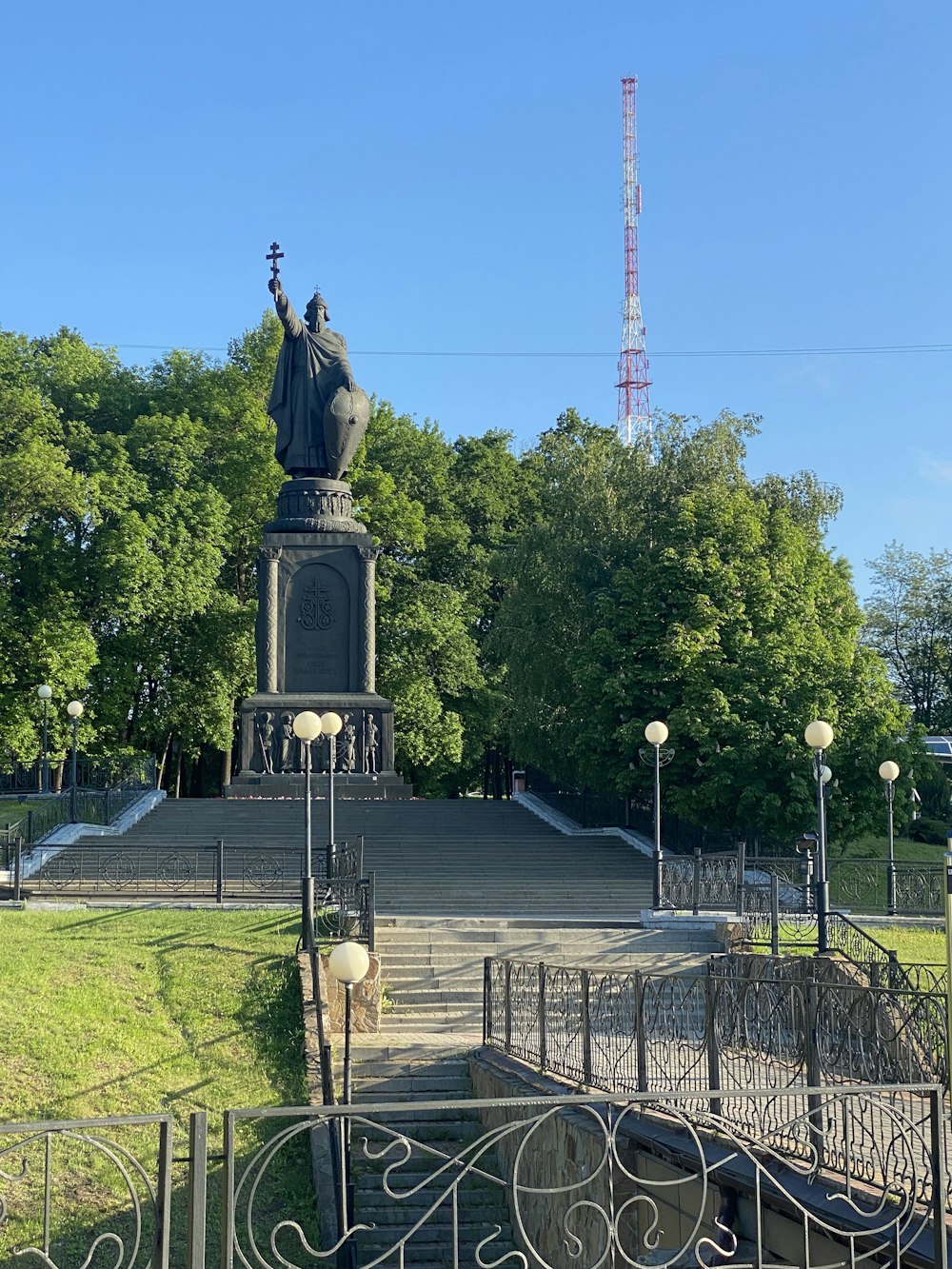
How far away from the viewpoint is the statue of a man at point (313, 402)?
33.8m

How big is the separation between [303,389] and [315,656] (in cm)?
642

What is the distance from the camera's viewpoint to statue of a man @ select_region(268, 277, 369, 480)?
111 ft

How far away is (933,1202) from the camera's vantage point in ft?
21.1

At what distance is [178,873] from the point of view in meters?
22.5

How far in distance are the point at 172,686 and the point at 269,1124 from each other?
27.0 m

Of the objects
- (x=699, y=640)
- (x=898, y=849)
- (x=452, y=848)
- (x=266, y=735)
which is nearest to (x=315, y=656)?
(x=266, y=735)

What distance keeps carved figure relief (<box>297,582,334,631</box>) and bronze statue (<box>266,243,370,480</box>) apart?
3074 mm

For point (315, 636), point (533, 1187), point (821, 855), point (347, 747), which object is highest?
point (315, 636)

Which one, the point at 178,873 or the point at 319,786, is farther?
the point at 319,786

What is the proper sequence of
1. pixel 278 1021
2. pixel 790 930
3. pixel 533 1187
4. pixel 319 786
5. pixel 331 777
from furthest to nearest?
pixel 319 786, pixel 331 777, pixel 790 930, pixel 278 1021, pixel 533 1187

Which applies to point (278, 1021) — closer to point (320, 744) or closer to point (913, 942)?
point (913, 942)

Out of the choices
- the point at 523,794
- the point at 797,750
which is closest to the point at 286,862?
the point at 797,750

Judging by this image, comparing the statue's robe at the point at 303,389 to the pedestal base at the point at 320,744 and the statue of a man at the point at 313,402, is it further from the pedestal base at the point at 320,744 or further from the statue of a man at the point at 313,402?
the pedestal base at the point at 320,744

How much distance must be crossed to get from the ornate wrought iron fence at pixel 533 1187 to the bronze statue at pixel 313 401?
21.6 m
